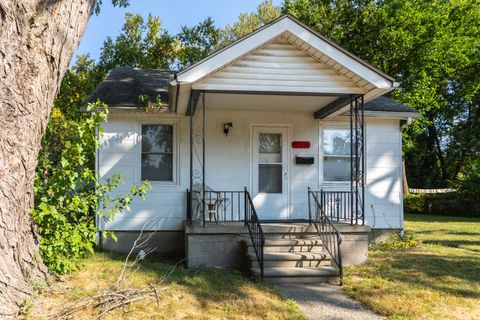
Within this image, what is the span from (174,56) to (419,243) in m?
16.0

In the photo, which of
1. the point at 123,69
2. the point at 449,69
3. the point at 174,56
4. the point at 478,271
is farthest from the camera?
the point at 174,56

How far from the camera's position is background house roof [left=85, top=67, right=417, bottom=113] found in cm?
934

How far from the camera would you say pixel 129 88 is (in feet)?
33.7

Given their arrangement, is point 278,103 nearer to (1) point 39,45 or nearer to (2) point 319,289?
(2) point 319,289

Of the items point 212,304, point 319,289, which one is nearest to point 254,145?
point 319,289

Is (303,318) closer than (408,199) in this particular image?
Yes

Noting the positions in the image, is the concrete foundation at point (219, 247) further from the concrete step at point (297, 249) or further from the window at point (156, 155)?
the window at point (156, 155)

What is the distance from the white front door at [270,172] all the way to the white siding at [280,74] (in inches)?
84.7

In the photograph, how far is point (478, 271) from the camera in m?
7.40

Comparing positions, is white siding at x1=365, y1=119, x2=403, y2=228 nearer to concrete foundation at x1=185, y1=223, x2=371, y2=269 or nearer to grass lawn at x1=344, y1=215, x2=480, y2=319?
grass lawn at x1=344, y1=215, x2=480, y2=319

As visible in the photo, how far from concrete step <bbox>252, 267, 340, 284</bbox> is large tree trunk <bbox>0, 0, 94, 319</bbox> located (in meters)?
3.29

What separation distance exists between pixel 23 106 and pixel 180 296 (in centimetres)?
299

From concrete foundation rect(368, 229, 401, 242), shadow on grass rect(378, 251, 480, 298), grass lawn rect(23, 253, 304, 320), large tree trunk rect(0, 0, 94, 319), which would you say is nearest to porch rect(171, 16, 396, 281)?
grass lawn rect(23, 253, 304, 320)

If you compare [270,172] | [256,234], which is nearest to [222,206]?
[270,172]
